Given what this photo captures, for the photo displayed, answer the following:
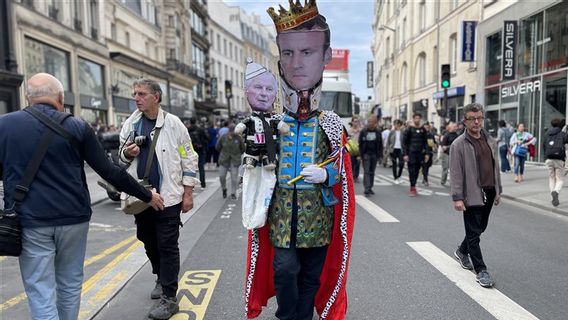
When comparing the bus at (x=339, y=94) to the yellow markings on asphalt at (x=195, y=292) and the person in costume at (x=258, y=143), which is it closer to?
the yellow markings on asphalt at (x=195, y=292)

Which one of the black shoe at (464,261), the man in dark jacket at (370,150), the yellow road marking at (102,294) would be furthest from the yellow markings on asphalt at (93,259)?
the man in dark jacket at (370,150)

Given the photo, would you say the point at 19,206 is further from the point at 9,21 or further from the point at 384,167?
the point at 384,167

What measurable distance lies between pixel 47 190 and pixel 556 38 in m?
16.9

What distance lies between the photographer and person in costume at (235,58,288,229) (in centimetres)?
274

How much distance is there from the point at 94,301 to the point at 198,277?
1.03 metres

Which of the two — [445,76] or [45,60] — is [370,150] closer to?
[445,76]

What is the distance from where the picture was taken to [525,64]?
54.7 ft

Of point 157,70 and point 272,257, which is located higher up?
point 157,70

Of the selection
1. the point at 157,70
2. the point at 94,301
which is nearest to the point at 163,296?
the point at 94,301

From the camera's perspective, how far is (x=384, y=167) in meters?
17.7

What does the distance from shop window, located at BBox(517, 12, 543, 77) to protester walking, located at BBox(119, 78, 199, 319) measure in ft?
53.6

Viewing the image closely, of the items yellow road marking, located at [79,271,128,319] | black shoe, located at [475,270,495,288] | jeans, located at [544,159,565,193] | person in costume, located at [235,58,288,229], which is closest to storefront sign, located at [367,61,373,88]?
jeans, located at [544,159,565,193]

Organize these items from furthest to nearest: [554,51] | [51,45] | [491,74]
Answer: [491,74], [51,45], [554,51]

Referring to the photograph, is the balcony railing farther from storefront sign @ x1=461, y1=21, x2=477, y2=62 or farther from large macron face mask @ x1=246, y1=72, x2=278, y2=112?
large macron face mask @ x1=246, y1=72, x2=278, y2=112
